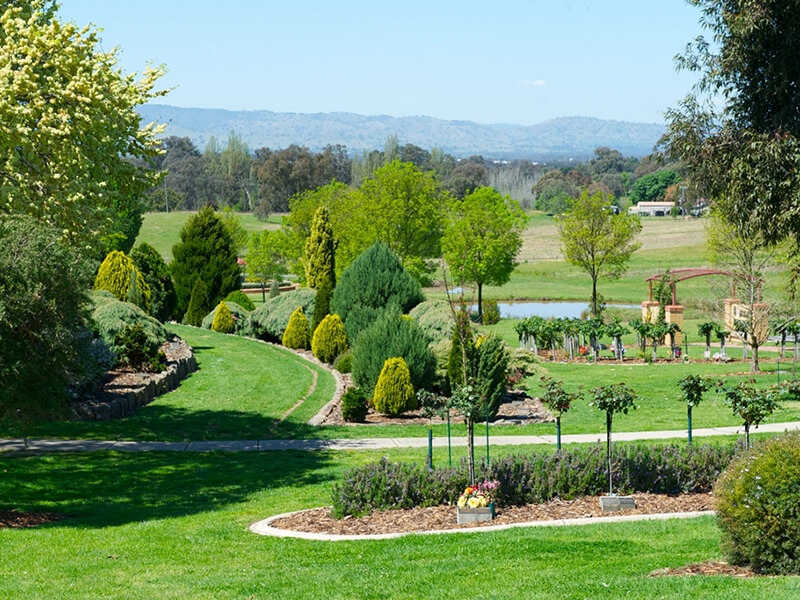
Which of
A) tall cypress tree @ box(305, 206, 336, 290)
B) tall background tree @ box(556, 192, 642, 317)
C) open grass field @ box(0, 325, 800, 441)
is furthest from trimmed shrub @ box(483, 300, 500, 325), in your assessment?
open grass field @ box(0, 325, 800, 441)

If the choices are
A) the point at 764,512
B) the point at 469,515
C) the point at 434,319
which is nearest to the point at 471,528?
the point at 469,515

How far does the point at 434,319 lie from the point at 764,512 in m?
17.8

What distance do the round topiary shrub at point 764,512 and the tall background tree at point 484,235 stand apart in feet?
139

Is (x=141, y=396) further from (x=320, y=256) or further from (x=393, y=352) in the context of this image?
(x=320, y=256)

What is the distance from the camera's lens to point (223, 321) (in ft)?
114

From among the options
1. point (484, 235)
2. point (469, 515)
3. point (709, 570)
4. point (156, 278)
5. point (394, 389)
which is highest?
point (484, 235)

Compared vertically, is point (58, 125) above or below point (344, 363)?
above

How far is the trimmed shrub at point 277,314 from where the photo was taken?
109ft

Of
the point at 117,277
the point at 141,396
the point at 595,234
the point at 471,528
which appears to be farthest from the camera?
the point at 595,234

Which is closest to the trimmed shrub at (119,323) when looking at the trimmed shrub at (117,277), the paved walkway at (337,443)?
the trimmed shrub at (117,277)

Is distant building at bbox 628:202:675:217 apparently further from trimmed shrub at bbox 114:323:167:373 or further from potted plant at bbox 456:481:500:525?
potted plant at bbox 456:481:500:525

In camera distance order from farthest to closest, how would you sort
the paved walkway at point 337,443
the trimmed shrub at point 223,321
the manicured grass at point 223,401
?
the trimmed shrub at point 223,321
the manicured grass at point 223,401
the paved walkway at point 337,443

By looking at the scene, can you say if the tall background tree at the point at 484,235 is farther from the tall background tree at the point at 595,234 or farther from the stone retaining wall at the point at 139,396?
the stone retaining wall at the point at 139,396

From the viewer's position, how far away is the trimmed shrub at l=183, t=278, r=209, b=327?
38.8 metres
